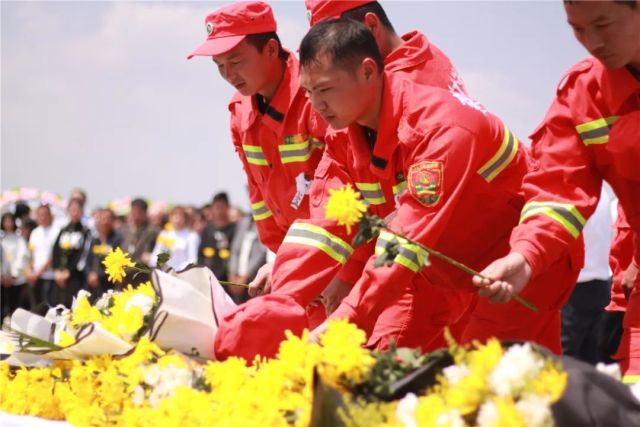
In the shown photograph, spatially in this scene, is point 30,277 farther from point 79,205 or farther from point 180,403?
point 180,403

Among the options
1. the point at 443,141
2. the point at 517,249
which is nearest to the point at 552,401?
the point at 517,249

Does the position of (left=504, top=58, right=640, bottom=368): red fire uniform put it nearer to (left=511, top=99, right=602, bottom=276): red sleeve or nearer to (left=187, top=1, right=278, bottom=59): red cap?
(left=511, top=99, right=602, bottom=276): red sleeve

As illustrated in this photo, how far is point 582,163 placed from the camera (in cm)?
335

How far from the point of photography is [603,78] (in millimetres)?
3262

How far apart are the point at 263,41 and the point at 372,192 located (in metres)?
1.21

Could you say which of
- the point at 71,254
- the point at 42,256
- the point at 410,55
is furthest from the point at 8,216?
the point at 410,55

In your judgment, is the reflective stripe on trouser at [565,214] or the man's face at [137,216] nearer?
the reflective stripe on trouser at [565,214]

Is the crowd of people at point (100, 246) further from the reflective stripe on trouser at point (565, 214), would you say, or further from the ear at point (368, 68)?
the reflective stripe on trouser at point (565, 214)

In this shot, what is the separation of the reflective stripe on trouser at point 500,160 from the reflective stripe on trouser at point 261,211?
1.69 m

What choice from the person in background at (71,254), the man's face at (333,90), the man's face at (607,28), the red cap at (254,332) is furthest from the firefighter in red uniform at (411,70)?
the person in background at (71,254)

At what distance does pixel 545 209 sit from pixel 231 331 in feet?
3.34

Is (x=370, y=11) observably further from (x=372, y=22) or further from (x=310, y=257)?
(x=310, y=257)

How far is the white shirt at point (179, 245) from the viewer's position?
11.9 meters

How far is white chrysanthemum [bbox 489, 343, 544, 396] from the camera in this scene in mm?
2307
